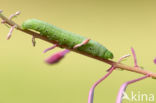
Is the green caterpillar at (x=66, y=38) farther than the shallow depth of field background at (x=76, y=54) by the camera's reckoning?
No

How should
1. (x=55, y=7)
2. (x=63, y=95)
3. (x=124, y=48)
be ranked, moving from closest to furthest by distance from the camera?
(x=63, y=95)
(x=124, y=48)
(x=55, y=7)

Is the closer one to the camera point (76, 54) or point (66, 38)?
point (66, 38)

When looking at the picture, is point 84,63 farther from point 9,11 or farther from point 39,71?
point 9,11

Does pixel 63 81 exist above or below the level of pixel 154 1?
below

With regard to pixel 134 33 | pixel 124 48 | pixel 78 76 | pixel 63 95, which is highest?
pixel 134 33

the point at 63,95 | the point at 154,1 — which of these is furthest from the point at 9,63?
the point at 154,1
